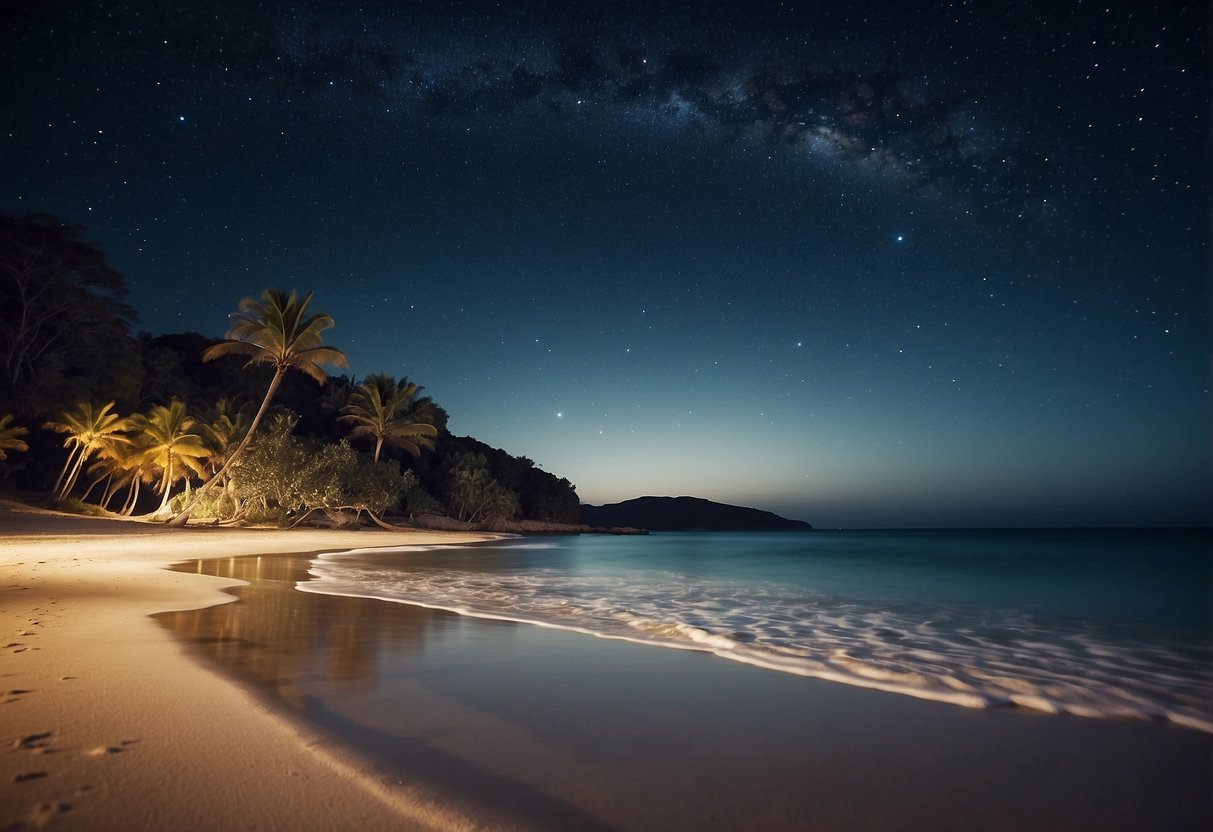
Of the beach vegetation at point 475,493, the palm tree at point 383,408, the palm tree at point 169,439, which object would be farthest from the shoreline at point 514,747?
the beach vegetation at point 475,493

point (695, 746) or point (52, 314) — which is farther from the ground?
point (52, 314)

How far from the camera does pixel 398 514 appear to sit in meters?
53.8

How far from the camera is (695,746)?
3.15 metres

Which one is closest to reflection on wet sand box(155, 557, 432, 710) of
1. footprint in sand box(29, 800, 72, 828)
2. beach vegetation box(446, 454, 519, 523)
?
footprint in sand box(29, 800, 72, 828)

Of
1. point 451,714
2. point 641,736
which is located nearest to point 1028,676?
point 641,736

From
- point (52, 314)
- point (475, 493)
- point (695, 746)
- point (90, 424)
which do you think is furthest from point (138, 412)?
point (695, 746)

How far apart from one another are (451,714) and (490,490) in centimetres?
5828

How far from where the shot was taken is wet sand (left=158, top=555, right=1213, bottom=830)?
2463 mm

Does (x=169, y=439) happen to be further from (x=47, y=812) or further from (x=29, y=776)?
(x=47, y=812)

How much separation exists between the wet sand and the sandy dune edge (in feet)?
0.69

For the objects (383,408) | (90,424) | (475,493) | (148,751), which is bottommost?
(148,751)

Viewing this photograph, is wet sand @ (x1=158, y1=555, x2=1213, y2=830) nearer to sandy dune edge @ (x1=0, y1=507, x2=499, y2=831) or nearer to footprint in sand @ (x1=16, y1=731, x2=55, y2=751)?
sandy dune edge @ (x1=0, y1=507, x2=499, y2=831)

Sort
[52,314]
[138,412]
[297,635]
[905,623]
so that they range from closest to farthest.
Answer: [297,635] < [905,623] < [52,314] < [138,412]

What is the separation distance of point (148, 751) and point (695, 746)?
2.60m
